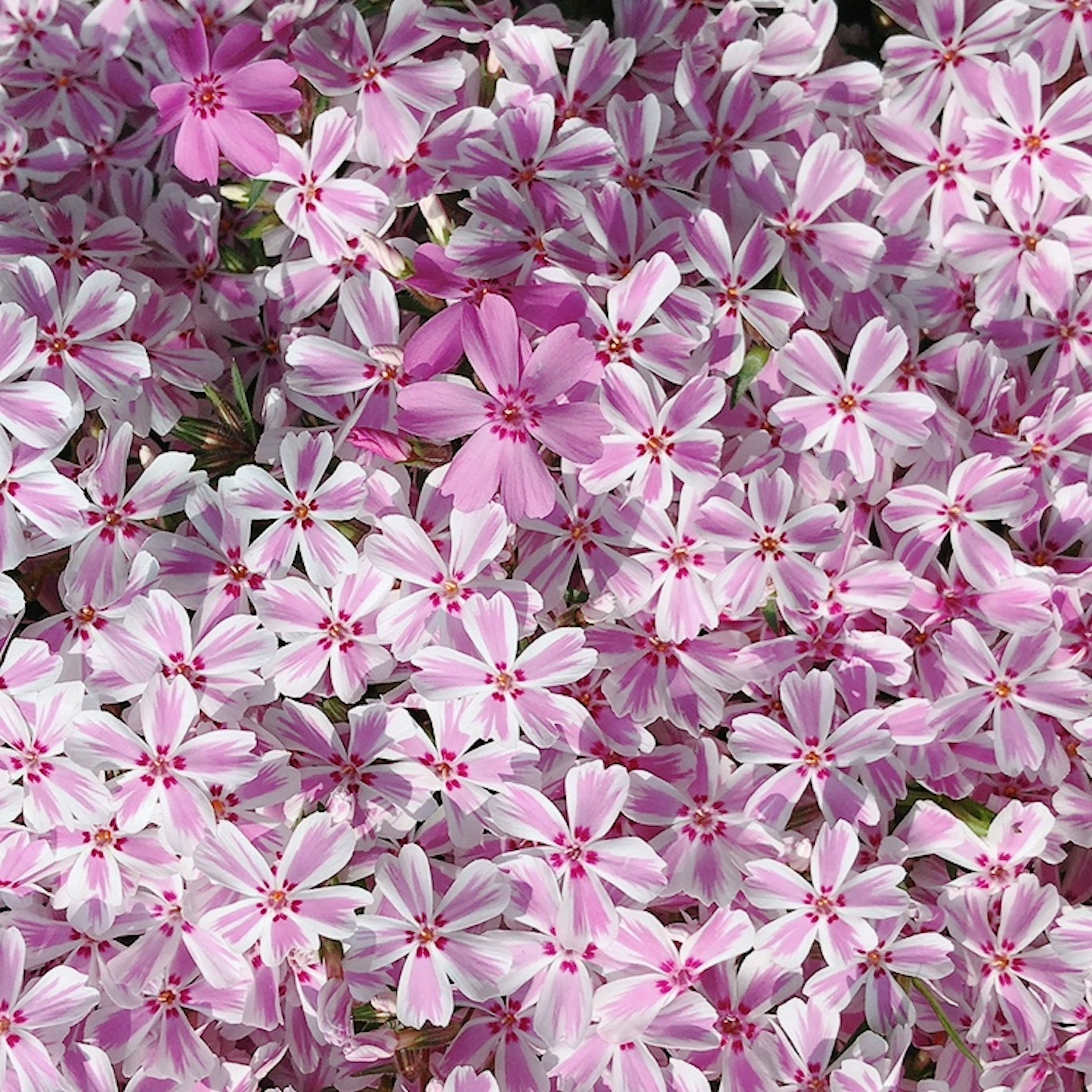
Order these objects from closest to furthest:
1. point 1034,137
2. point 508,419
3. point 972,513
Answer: point 508,419 < point 972,513 < point 1034,137

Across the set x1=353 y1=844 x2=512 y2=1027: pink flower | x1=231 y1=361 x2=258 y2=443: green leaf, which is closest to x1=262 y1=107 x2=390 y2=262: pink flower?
x1=231 y1=361 x2=258 y2=443: green leaf

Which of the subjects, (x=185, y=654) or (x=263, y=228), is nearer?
(x=185, y=654)

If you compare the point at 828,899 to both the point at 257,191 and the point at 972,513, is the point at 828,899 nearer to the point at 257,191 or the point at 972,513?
the point at 972,513

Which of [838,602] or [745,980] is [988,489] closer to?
[838,602]

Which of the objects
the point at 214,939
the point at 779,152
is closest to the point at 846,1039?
the point at 214,939

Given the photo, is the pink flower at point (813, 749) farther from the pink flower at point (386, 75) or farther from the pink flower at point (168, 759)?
the pink flower at point (386, 75)

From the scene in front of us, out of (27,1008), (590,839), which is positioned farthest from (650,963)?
(27,1008)

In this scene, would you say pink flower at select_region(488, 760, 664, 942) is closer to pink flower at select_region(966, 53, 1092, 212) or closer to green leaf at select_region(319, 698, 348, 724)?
green leaf at select_region(319, 698, 348, 724)
